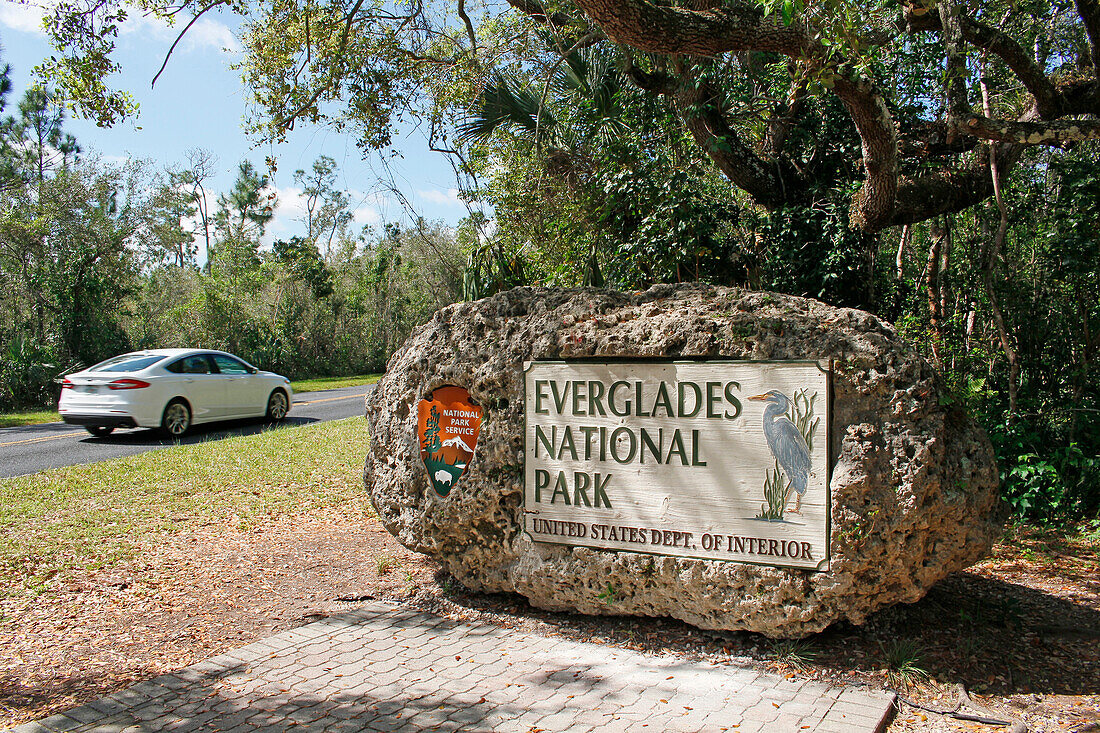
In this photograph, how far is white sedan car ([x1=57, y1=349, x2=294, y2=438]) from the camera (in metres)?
11.2

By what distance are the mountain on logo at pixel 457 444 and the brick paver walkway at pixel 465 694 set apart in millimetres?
1117

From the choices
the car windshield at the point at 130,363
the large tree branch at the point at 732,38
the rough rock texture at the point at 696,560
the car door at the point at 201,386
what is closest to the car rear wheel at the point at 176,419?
the car door at the point at 201,386

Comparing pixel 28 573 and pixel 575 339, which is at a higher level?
pixel 575 339

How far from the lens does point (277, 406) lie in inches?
555

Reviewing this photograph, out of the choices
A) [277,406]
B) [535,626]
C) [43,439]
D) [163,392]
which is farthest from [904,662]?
[43,439]

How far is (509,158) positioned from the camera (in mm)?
10422

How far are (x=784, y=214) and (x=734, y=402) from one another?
4295 millimetres

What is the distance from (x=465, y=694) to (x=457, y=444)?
5.15 feet

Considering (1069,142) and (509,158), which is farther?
(509,158)

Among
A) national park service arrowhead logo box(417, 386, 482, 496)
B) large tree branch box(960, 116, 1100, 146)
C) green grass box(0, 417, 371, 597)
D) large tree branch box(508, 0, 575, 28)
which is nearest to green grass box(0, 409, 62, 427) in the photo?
green grass box(0, 417, 371, 597)

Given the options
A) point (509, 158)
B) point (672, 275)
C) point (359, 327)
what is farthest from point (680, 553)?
point (359, 327)

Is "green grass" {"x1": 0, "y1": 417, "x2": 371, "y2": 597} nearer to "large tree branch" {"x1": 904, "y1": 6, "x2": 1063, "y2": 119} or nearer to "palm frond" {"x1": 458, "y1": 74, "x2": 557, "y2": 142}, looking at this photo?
"palm frond" {"x1": 458, "y1": 74, "x2": 557, "y2": 142}

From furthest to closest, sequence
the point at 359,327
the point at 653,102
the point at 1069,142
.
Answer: the point at 359,327 → the point at 653,102 → the point at 1069,142

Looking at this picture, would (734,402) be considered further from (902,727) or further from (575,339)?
(902,727)
